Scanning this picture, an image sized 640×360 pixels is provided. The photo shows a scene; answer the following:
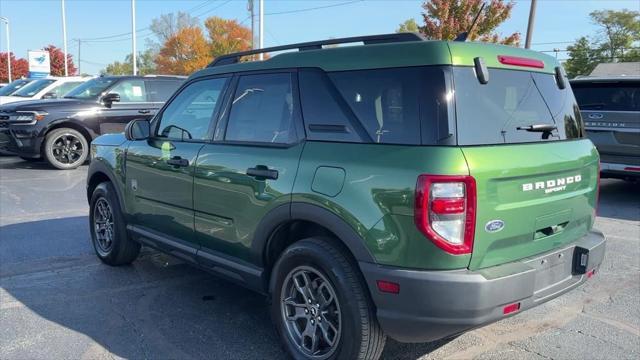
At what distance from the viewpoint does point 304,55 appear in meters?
3.42

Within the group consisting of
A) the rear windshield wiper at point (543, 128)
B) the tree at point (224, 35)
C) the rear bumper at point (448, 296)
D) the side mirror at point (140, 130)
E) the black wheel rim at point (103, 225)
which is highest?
the tree at point (224, 35)

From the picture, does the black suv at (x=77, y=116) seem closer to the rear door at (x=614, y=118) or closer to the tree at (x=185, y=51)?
the rear door at (x=614, y=118)

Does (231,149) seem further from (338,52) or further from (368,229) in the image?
(368,229)

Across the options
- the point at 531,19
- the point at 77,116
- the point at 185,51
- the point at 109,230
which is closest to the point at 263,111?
the point at 109,230

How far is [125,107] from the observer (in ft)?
38.3

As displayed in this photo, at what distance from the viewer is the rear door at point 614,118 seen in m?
7.89

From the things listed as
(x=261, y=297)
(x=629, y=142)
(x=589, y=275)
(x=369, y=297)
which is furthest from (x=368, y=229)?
(x=629, y=142)

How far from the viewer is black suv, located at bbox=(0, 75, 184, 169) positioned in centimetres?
1055

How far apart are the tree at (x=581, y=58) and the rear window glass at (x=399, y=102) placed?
58294 millimetres

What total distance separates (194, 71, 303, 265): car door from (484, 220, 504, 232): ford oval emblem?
1.13 meters

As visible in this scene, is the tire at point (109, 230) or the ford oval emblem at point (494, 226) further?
the tire at point (109, 230)

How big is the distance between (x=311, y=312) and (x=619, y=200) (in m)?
7.47

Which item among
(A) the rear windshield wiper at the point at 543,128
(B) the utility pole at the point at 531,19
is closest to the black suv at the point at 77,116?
(A) the rear windshield wiper at the point at 543,128

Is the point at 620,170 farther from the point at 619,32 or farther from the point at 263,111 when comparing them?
the point at 619,32
